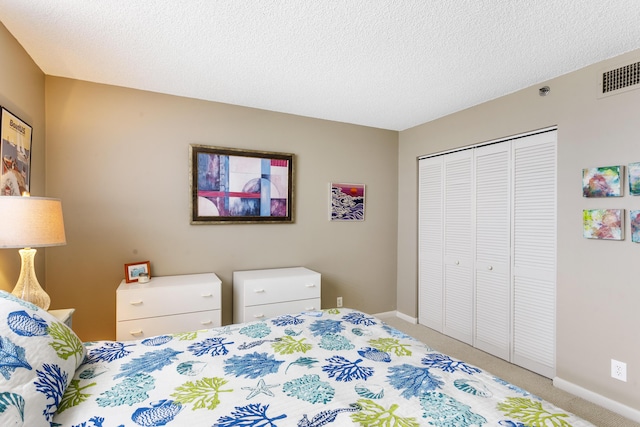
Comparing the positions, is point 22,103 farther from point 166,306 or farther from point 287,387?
point 287,387

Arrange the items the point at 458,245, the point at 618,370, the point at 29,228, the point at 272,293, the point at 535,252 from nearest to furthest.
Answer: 1. the point at 29,228
2. the point at 618,370
3. the point at 535,252
4. the point at 272,293
5. the point at 458,245

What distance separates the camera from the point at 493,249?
3.19 meters

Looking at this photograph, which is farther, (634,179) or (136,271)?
(136,271)

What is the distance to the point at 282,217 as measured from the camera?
362 centimetres

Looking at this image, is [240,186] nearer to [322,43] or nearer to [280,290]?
[280,290]

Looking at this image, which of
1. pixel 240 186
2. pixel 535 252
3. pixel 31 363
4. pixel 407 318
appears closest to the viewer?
pixel 31 363

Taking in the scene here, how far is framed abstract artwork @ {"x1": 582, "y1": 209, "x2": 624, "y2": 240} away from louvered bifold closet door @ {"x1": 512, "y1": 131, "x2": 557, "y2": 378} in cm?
27

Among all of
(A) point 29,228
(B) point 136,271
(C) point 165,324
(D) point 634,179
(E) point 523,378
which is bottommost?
(E) point 523,378

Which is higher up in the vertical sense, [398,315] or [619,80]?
[619,80]

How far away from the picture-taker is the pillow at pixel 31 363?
93 cm

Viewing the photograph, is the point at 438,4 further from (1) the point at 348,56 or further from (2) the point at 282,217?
(2) the point at 282,217

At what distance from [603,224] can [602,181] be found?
309mm

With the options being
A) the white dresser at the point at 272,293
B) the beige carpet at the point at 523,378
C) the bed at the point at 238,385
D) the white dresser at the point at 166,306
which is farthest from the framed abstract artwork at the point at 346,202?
the bed at the point at 238,385

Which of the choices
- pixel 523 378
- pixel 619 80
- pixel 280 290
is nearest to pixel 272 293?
pixel 280 290
